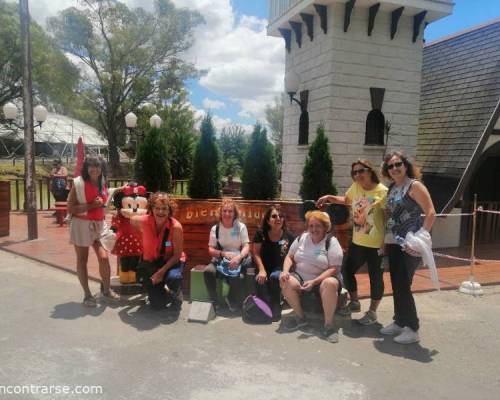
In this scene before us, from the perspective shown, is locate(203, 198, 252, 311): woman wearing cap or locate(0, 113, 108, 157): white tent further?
locate(0, 113, 108, 157): white tent

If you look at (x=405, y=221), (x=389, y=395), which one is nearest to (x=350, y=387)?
(x=389, y=395)

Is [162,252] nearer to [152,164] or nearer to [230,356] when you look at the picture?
[230,356]

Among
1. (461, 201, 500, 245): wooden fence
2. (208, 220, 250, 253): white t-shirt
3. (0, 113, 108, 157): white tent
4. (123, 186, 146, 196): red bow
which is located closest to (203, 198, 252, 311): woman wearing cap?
(208, 220, 250, 253): white t-shirt

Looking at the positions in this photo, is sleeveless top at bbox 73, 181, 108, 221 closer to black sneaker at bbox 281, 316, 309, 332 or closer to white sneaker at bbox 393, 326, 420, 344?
black sneaker at bbox 281, 316, 309, 332

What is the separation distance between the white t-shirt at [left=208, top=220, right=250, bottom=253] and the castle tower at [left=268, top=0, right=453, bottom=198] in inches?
182

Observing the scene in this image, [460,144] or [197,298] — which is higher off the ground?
[460,144]

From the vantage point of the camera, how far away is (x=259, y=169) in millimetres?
7043

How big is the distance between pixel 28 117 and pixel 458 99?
9339mm

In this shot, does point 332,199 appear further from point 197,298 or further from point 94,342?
point 94,342

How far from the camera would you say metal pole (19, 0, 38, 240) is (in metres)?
8.30

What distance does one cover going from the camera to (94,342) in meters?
3.87

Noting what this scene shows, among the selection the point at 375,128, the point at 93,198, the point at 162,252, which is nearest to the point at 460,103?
the point at 375,128

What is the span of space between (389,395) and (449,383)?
1.89 ft

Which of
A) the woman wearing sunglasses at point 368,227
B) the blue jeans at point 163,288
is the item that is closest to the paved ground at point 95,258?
the woman wearing sunglasses at point 368,227
